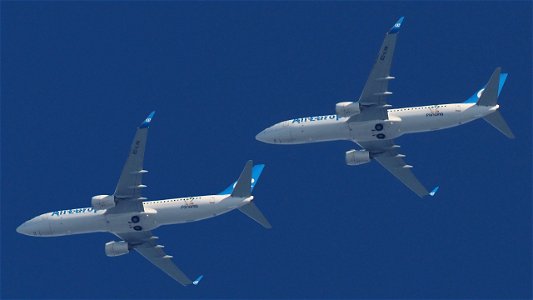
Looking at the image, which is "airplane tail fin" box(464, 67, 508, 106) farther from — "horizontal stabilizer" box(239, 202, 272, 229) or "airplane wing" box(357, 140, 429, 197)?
"horizontal stabilizer" box(239, 202, 272, 229)

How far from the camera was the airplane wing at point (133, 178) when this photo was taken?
6211 inches

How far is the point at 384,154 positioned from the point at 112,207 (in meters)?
25.9

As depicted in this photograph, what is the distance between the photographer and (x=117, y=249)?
16888 centimetres

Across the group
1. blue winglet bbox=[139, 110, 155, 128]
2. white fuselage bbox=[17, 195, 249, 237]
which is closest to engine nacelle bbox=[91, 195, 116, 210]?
white fuselage bbox=[17, 195, 249, 237]

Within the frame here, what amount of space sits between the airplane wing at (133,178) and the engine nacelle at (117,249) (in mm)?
4925

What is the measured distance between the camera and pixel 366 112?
164 meters

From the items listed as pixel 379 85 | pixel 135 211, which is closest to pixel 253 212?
pixel 135 211

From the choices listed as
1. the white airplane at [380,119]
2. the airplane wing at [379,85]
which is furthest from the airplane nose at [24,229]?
the airplane wing at [379,85]

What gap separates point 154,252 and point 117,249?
14.3 feet

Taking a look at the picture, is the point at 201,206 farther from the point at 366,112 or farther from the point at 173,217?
the point at 366,112

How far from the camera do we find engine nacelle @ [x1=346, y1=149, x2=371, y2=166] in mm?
168375

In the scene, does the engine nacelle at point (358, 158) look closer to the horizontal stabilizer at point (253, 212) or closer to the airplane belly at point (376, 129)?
the airplane belly at point (376, 129)

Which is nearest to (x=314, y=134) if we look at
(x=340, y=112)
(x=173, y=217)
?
(x=340, y=112)

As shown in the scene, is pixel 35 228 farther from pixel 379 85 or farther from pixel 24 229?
pixel 379 85
